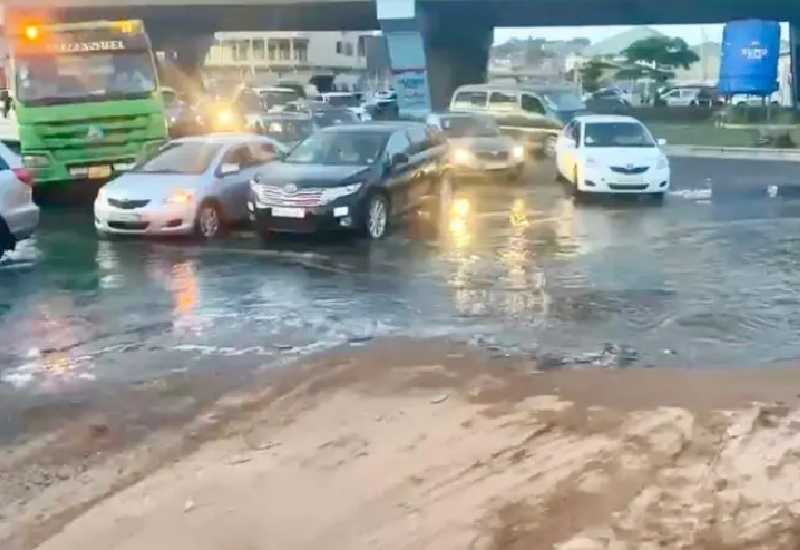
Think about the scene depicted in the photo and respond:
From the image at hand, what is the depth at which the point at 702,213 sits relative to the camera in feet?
68.5

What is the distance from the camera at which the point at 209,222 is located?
1764 cm

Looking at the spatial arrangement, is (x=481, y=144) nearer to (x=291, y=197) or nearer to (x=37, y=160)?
(x=37, y=160)

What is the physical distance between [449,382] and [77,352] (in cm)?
320

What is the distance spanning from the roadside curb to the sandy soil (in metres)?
28.7

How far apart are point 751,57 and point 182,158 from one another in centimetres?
3106

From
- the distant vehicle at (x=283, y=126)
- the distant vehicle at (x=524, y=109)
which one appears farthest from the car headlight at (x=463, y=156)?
the distant vehicle at (x=524, y=109)

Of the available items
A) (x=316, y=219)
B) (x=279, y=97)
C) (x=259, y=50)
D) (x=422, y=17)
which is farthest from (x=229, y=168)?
(x=259, y=50)

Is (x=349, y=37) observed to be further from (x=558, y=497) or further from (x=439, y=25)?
(x=558, y=497)

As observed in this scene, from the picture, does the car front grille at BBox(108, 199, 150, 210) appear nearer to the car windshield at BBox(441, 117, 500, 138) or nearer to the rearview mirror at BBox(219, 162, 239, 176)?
the rearview mirror at BBox(219, 162, 239, 176)

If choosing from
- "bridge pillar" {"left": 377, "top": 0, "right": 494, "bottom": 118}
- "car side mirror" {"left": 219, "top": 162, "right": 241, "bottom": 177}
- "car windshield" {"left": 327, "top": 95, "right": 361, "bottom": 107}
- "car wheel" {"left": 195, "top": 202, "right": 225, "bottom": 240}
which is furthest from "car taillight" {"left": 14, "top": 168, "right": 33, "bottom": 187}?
"car windshield" {"left": 327, "top": 95, "right": 361, "bottom": 107}

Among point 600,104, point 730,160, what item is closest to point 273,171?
point 730,160

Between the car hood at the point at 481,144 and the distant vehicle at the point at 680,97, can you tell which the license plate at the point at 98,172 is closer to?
the car hood at the point at 481,144

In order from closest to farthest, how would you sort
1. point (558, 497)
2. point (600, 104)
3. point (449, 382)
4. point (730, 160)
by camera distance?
point (558, 497) → point (449, 382) → point (730, 160) → point (600, 104)

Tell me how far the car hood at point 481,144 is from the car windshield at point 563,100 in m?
11.1
